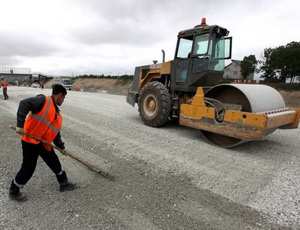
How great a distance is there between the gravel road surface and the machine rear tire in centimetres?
124

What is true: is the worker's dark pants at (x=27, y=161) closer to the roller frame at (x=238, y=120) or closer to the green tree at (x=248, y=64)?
the roller frame at (x=238, y=120)

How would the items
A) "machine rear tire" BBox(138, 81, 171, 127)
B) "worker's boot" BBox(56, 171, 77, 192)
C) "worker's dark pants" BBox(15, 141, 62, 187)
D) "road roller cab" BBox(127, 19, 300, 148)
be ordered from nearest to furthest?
"worker's dark pants" BBox(15, 141, 62, 187)
"worker's boot" BBox(56, 171, 77, 192)
"road roller cab" BBox(127, 19, 300, 148)
"machine rear tire" BBox(138, 81, 171, 127)

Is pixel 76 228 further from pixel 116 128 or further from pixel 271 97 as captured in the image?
pixel 271 97

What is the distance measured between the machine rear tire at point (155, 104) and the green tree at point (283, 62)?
2378 cm

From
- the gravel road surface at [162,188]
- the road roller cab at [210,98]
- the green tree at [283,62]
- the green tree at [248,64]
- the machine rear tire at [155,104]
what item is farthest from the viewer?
the green tree at [248,64]

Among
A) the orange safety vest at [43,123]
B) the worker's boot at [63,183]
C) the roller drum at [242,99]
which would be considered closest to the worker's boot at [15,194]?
the worker's boot at [63,183]

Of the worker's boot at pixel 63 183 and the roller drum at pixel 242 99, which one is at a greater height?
the roller drum at pixel 242 99

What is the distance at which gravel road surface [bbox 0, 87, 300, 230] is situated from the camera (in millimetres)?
2043

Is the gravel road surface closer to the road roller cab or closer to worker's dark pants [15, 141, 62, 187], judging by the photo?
worker's dark pants [15, 141, 62, 187]

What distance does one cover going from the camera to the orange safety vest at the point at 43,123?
225cm

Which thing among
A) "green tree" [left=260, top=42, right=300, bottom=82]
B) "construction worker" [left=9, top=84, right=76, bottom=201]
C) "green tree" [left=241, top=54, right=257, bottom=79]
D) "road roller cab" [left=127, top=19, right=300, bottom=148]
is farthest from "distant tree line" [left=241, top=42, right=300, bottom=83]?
"construction worker" [left=9, top=84, right=76, bottom=201]

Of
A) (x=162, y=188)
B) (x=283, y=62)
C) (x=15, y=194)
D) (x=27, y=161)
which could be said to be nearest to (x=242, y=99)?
(x=162, y=188)

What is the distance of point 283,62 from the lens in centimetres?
2342

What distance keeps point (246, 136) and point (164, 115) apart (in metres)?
2.27
